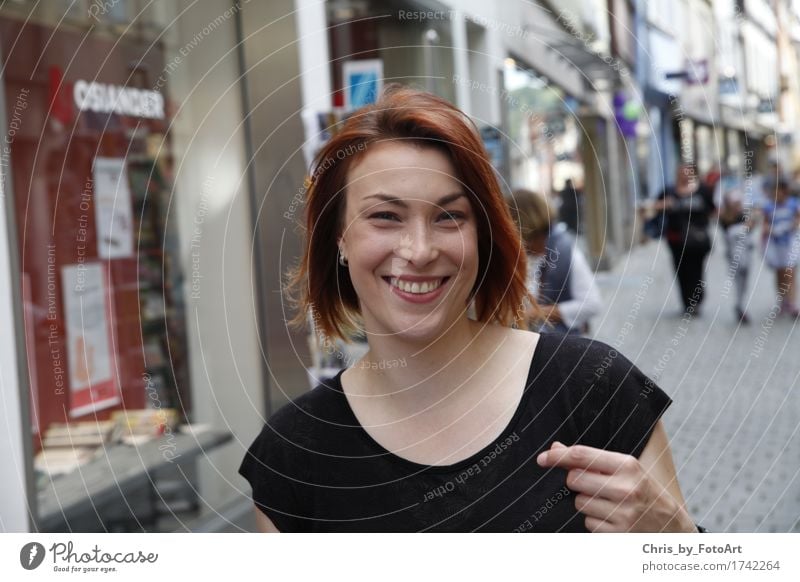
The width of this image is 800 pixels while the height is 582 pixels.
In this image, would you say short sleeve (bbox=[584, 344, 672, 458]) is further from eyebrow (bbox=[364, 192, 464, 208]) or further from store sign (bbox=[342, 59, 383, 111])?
store sign (bbox=[342, 59, 383, 111])

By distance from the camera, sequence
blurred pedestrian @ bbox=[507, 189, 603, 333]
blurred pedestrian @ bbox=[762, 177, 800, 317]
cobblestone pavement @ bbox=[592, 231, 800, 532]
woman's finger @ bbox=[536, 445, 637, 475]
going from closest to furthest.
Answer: woman's finger @ bbox=[536, 445, 637, 475], blurred pedestrian @ bbox=[507, 189, 603, 333], cobblestone pavement @ bbox=[592, 231, 800, 532], blurred pedestrian @ bbox=[762, 177, 800, 317]

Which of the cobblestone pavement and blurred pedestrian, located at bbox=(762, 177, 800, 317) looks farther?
blurred pedestrian, located at bbox=(762, 177, 800, 317)

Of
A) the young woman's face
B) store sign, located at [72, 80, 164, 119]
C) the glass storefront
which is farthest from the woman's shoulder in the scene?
store sign, located at [72, 80, 164, 119]

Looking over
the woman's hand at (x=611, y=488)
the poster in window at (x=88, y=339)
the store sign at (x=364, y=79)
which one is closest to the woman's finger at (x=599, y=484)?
the woman's hand at (x=611, y=488)

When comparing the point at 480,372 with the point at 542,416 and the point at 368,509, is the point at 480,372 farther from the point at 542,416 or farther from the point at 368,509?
the point at 368,509

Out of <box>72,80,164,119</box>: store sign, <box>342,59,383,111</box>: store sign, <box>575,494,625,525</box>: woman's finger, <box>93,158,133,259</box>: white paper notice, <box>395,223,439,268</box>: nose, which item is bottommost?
<box>575,494,625,525</box>: woman's finger

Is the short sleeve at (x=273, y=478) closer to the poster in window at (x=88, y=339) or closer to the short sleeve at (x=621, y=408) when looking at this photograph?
the short sleeve at (x=621, y=408)

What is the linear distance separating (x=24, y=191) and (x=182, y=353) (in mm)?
871

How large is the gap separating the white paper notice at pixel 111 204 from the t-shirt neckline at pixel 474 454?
200 cm

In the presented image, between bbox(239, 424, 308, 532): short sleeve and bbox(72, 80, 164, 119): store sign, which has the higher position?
bbox(72, 80, 164, 119): store sign

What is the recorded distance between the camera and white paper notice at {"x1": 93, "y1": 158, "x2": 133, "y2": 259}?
327 cm

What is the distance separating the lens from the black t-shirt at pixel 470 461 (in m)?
1.42

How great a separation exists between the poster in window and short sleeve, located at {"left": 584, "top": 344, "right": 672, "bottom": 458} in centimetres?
212

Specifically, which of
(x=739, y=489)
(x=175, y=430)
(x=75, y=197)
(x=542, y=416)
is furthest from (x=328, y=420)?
(x=739, y=489)
